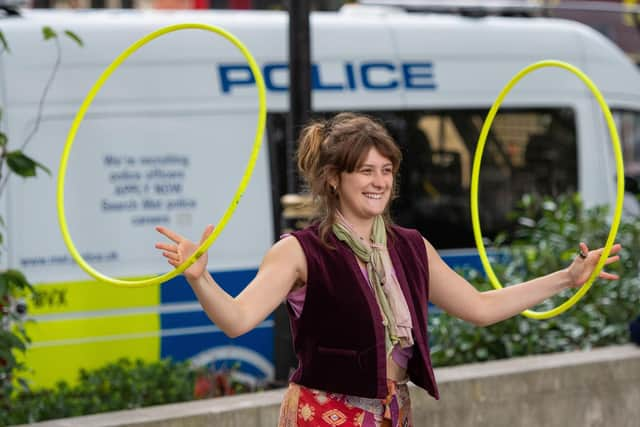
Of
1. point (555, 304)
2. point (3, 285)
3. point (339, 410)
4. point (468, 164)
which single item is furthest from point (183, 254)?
point (468, 164)

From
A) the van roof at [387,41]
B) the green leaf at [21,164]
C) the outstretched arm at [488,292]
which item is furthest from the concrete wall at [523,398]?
the van roof at [387,41]

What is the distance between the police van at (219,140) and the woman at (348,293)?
497 cm

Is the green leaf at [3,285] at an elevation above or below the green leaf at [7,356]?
above

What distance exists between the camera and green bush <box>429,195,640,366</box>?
7.50 m

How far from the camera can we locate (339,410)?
3.61 metres

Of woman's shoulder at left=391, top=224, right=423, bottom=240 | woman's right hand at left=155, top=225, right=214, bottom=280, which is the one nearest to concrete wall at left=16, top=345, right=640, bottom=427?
woman's shoulder at left=391, top=224, right=423, bottom=240

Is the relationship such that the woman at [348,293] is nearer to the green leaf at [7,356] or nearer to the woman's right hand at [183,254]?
the woman's right hand at [183,254]

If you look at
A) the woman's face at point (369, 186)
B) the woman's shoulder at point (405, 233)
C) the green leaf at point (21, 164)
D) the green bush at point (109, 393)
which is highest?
the green leaf at point (21, 164)

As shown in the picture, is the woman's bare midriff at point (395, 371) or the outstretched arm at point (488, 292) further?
the outstretched arm at point (488, 292)

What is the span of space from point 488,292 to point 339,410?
2.34 feet

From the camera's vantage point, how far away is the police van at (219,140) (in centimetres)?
884

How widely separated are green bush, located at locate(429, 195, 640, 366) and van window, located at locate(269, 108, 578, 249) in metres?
1.88

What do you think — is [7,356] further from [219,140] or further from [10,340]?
[219,140]

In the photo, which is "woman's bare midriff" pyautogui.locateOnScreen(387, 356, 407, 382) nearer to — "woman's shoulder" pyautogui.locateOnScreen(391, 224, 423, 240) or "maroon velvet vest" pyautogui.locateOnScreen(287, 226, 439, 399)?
"maroon velvet vest" pyautogui.locateOnScreen(287, 226, 439, 399)
